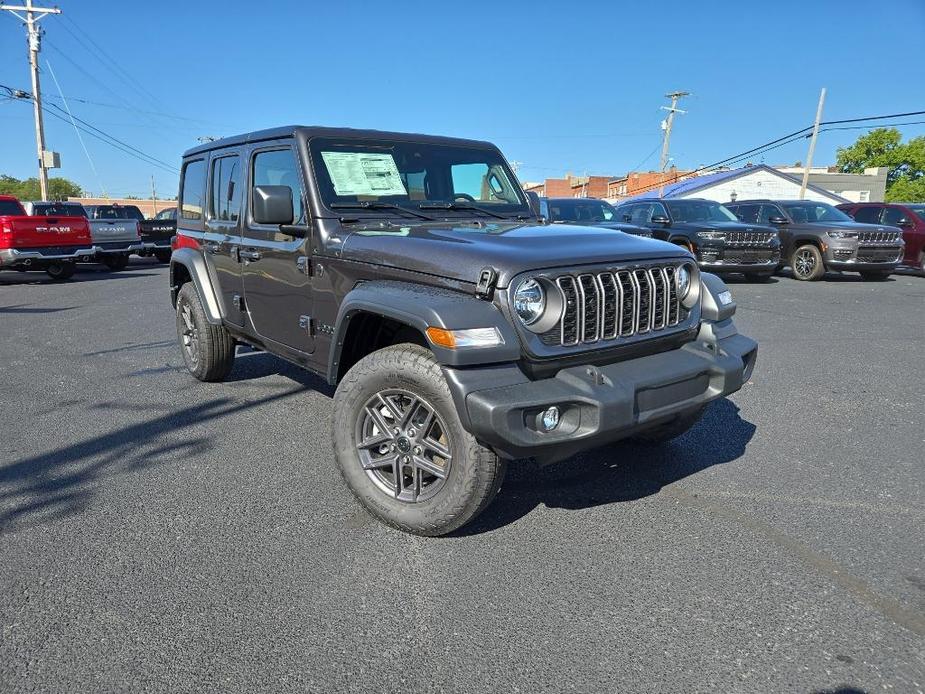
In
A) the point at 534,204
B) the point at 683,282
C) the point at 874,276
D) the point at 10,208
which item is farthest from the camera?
the point at 874,276

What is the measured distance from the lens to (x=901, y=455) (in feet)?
13.5

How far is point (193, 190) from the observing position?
5539mm

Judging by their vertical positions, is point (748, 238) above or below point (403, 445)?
above

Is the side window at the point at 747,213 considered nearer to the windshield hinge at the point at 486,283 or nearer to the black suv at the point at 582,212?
the black suv at the point at 582,212

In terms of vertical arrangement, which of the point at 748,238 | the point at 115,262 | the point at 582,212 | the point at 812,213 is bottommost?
the point at 115,262

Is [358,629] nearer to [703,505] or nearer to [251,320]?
[703,505]

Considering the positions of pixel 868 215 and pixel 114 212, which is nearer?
pixel 868 215

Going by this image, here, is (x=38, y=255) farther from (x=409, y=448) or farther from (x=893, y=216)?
(x=893, y=216)

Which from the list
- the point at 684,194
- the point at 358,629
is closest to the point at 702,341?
the point at 358,629

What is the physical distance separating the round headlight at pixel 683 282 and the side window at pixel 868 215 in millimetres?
14434

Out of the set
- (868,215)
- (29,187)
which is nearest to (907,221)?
(868,215)

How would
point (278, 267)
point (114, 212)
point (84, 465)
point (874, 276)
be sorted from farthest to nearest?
point (114, 212), point (874, 276), point (278, 267), point (84, 465)

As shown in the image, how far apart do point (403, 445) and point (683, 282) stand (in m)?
1.67

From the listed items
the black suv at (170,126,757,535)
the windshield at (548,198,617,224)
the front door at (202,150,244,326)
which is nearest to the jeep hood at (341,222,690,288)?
the black suv at (170,126,757,535)
